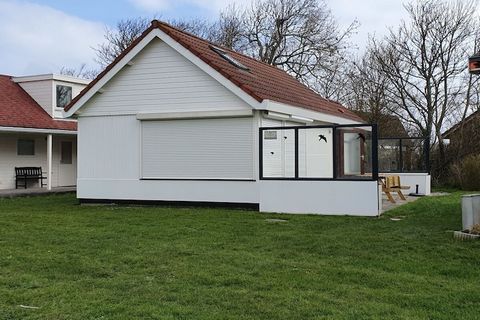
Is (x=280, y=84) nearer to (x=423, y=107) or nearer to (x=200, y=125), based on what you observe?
(x=200, y=125)

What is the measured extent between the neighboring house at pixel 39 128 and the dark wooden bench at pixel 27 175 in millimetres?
177

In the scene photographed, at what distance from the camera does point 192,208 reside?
1479 centimetres

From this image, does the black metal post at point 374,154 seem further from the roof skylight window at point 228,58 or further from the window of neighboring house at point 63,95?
the window of neighboring house at point 63,95

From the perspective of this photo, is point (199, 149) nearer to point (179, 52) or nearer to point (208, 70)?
point (208, 70)

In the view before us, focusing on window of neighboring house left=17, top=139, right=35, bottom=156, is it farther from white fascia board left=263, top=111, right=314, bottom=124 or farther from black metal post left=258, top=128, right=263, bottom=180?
black metal post left=258, top=128, right=263, bottom=180

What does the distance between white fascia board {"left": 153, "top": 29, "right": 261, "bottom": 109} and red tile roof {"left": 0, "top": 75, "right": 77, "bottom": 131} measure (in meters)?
8.46

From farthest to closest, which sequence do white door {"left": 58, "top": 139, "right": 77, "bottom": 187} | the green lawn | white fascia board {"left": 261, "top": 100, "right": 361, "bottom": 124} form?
white door {"left": 58, "top": 139, "right": 77, "bottom": 187} → white fascia board {"left": 261, "top": 100, "right": 361, "bottom": 124} → the green lawn

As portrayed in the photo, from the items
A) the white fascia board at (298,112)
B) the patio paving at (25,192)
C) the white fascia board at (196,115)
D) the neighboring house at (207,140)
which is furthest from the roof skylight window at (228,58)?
the patio paving at (25,192)

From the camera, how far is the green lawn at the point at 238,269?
5.38 m

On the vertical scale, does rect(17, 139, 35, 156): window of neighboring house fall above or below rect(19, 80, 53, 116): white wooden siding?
below

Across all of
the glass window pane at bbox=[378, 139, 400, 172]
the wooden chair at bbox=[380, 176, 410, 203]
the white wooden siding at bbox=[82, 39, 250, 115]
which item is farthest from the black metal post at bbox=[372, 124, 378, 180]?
the glass window pane at bbox=[378, 139, 400, 172]

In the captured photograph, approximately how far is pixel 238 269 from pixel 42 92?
65.4ft

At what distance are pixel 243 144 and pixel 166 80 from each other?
3.01 meters

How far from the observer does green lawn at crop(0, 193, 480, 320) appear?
538 centimetres
